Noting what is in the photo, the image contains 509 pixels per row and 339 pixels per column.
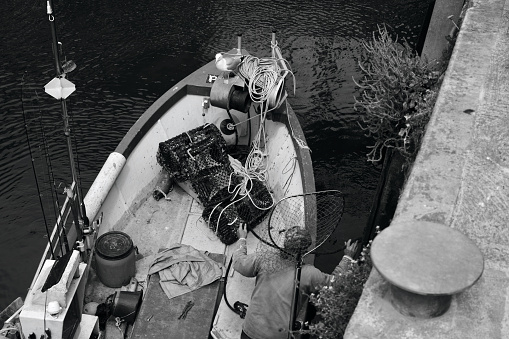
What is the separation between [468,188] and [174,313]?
3364mm

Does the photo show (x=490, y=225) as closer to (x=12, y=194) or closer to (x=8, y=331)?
(x=8, y=331)

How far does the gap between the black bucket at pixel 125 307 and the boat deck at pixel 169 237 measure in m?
0.15

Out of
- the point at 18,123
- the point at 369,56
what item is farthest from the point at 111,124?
the point at 369,56

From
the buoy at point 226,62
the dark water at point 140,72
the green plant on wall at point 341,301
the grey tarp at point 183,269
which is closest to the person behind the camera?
the green plant on wall at point 341,301

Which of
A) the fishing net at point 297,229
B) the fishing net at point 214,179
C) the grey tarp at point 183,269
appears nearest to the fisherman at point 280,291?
the fishing net at point 297,229

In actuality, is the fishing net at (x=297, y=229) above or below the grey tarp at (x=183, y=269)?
above

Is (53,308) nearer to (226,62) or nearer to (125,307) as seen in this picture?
(125,307)

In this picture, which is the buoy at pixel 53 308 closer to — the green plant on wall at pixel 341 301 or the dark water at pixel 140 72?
the green plant on wall at pixel 341 301

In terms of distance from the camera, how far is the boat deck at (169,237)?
22.2 feet

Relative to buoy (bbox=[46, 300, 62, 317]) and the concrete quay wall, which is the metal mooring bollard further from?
buoy (bbox=[46, 300, 62, 317])

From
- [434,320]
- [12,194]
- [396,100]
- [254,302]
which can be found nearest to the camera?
[434,320]

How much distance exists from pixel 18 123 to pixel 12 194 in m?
2.26

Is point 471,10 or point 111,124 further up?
point 471,10

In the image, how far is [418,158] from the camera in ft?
16.6
